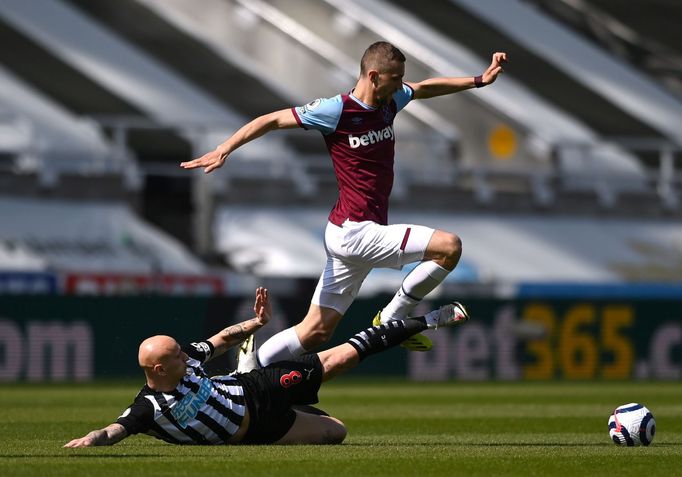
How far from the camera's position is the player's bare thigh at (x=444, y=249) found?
11125mm

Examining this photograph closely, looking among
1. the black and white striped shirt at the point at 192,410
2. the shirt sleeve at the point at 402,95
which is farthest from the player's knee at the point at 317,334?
the shirt sleeve at the point at 402,95

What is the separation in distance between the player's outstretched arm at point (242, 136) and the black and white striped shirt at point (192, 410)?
1.25m

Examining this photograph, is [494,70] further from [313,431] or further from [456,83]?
[313,431]

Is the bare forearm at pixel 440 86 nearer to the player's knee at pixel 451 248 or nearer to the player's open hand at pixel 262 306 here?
the player's knee at pixel 451 248

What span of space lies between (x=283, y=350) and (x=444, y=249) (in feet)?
4.79

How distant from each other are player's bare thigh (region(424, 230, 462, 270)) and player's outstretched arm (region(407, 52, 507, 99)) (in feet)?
3.78

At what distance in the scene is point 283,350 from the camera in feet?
38.4

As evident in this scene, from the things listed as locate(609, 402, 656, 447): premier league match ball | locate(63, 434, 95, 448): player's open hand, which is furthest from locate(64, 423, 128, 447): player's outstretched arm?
locate(609, 402, 656, 447): premier league match ball

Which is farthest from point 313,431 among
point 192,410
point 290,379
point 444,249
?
point 444,249

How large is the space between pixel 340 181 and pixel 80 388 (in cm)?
1095

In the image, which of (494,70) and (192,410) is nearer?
(192,410)

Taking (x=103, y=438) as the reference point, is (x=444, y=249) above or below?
above

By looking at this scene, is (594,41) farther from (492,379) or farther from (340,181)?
(340,181)

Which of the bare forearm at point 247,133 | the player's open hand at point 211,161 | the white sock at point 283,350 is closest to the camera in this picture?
the player's open hand at point 211,161
